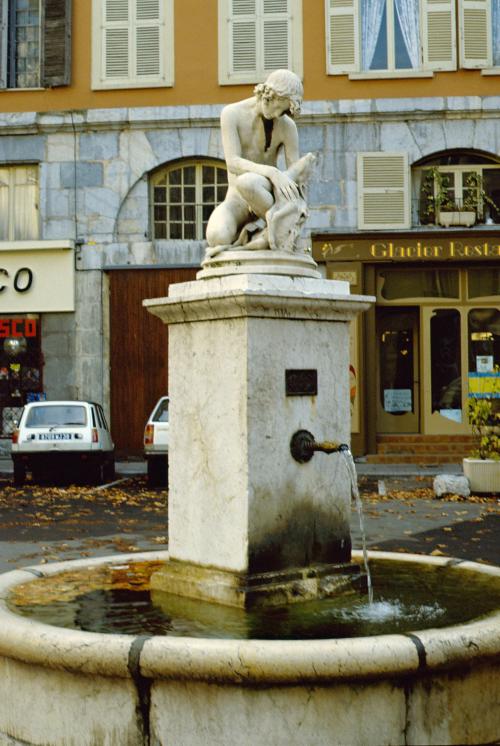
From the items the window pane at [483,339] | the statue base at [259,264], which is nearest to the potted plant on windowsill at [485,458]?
the window pane at [483,339]

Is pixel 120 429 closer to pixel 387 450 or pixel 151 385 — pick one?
pixel 151 385

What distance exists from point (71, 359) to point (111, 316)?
1.19m

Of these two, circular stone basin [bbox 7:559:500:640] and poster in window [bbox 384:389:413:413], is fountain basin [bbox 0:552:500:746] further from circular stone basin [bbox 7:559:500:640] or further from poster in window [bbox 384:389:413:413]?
poster in window [bbox 384:389:413:413]

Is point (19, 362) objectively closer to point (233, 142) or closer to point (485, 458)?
point (485, 458)

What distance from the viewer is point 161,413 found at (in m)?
17.7

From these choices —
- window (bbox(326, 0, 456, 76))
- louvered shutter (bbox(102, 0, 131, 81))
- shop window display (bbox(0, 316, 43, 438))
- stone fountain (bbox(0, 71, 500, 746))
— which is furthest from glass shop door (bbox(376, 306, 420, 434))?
stone fountain (bbox(0, 71, 500, 746))

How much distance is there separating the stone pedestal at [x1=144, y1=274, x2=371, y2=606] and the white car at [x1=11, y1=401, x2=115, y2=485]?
11.8 m

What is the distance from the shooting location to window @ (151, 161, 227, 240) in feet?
71.4

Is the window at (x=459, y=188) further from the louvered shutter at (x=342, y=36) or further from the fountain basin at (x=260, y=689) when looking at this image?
the fountain basin at (x=260, y=689)

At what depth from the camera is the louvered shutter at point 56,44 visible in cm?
2164

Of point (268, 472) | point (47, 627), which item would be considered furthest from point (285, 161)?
A: point (47, 627)

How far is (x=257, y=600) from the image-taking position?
5.18 meters

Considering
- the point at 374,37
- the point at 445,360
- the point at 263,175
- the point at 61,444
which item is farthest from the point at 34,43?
the point at 263,175

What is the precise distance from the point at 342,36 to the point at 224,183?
3.71m
